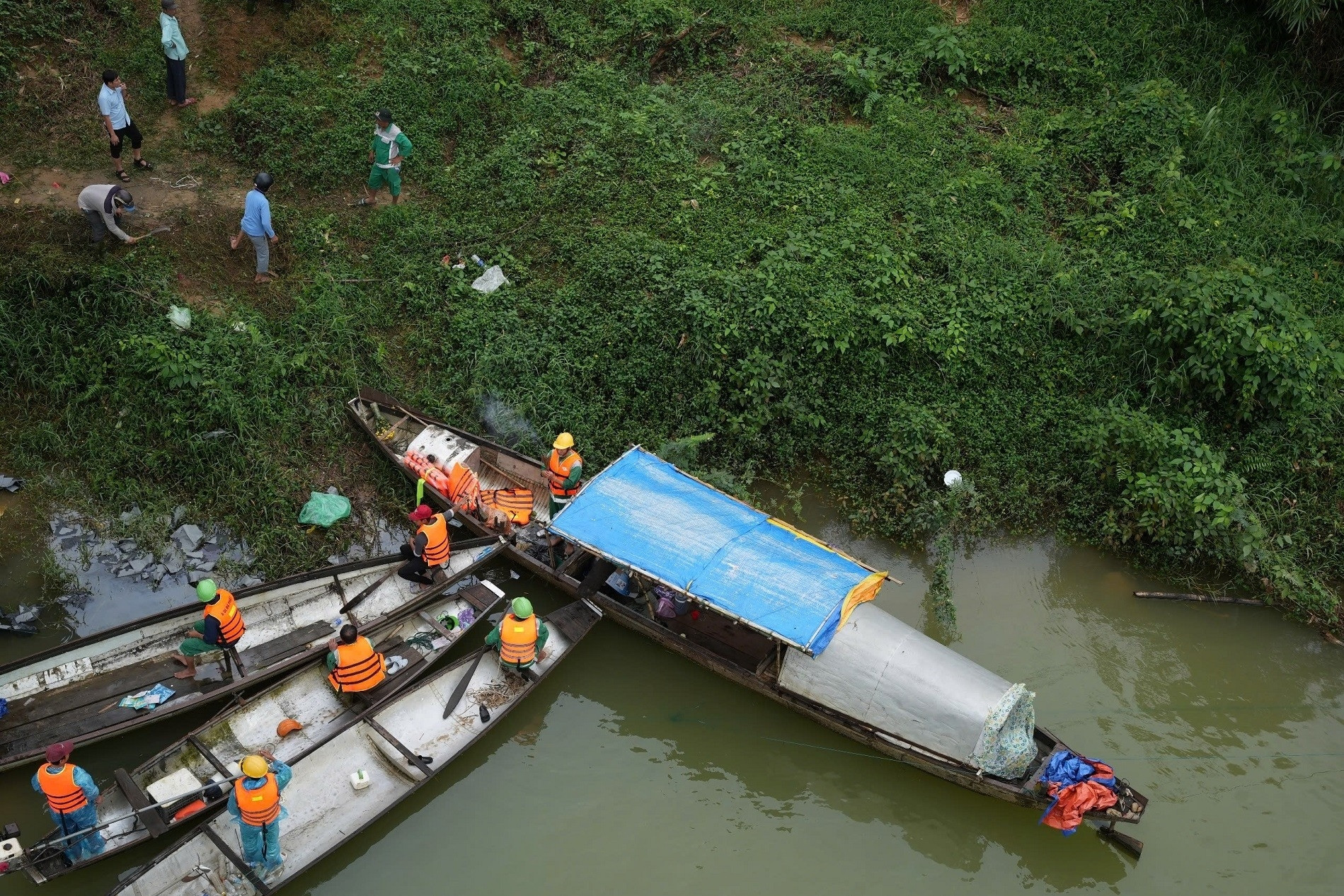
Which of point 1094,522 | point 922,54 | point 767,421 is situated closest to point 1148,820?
point 1094,522

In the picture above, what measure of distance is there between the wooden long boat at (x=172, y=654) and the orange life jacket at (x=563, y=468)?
85cm

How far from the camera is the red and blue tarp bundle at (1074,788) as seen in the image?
359 inches

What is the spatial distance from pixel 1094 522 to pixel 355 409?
8910 millimetres

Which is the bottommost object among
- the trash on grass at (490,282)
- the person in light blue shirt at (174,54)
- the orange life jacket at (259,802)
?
the orange life jacket at (259,802)

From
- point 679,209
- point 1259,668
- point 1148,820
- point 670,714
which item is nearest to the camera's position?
point 1148,820

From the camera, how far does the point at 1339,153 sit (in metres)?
14.5

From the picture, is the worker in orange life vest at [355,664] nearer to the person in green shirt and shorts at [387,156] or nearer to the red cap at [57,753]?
the red cap at [57,753]

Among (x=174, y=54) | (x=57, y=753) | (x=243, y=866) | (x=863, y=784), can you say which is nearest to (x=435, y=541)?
(x=243, y=866)

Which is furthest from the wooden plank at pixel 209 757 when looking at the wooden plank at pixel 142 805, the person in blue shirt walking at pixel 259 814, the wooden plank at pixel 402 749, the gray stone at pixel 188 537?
the gray stone at pixel 188 537

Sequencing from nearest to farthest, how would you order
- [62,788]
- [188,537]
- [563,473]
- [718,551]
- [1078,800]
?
[62,788]
[1078,800]
[718,551]
[188,537]
[563,473]

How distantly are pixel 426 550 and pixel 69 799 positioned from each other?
378 centimetres

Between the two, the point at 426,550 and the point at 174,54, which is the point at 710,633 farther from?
the point at 174,54

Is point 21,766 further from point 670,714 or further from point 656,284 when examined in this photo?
point 656,284

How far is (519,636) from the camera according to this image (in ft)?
32.9
